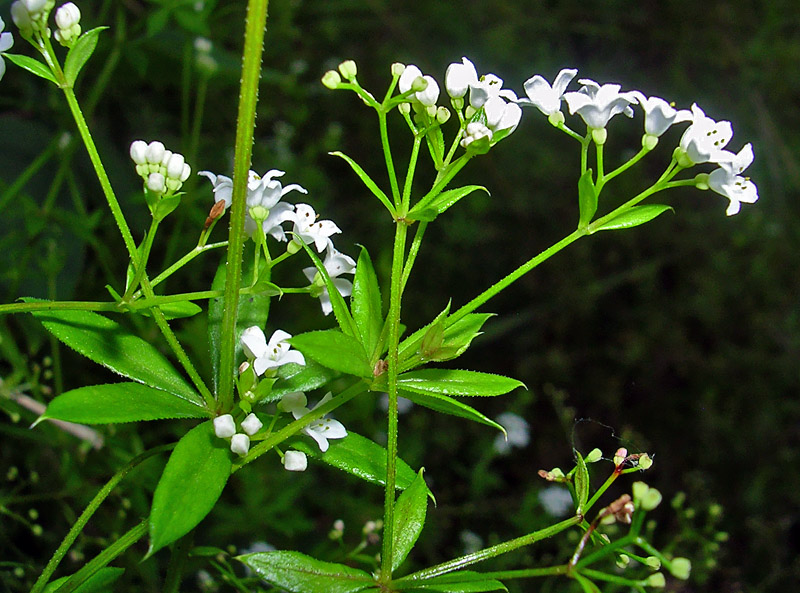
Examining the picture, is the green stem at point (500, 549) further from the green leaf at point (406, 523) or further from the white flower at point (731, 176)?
the white flower at point (731, 176)

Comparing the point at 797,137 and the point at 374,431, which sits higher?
the point at 797,137

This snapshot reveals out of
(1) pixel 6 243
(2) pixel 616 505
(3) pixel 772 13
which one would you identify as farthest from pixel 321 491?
(3) pixel 772 13

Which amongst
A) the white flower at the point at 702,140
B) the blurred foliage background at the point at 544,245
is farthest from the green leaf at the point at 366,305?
the blurred foliage background at the point at 544,245

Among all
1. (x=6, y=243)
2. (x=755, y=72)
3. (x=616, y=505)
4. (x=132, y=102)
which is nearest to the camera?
(x=616, y=505)

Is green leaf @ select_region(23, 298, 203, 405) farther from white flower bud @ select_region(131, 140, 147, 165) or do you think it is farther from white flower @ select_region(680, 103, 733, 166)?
white flower @ select_region(680, 103, 733, 166)

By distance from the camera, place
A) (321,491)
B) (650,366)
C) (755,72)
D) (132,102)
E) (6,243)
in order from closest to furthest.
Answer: (6,243)
(321,491)
(132,102)
(650,366)
(755,72)

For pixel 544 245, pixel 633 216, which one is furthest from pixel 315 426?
pixel 544 245

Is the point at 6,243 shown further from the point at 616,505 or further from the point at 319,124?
the point at 319,124
